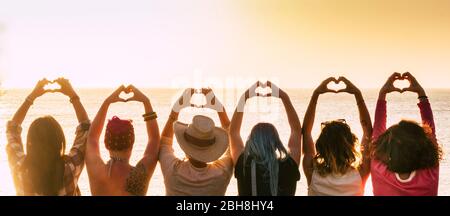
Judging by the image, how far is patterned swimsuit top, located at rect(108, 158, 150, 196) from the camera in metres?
4.47

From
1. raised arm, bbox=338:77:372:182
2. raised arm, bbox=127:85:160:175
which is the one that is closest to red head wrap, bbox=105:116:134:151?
raised arm, bbox=127:85:160:175

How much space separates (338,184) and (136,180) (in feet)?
5.11

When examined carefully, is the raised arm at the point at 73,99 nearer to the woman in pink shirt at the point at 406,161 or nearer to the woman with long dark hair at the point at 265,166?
the woman with long dark hair at the point at 265,166

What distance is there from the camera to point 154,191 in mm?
17422

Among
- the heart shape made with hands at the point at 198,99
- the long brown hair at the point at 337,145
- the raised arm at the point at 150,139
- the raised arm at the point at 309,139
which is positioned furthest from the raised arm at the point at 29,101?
the long brown hair at the point at 337,145

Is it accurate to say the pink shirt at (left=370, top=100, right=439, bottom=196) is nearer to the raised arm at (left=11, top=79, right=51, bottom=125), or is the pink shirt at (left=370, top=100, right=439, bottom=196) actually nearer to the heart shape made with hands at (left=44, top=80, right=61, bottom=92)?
the heart shape made with hands at (left=44, top=80, right=61, bottom=92)

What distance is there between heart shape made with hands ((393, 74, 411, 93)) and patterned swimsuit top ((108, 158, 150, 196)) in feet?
7.46

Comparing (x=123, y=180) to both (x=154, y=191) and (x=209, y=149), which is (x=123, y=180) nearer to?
(x=209, y=149)

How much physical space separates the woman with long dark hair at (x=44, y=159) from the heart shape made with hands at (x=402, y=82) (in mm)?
2659

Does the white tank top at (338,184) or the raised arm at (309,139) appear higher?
the raised arm at (309,139)

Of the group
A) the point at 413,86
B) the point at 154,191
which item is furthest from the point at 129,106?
the point at 413,86

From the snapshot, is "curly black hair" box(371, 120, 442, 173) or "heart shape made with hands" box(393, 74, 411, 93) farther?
"heart shape made with hands" box(393, 74, 411, 93)

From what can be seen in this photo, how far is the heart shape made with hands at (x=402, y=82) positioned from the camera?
506cm

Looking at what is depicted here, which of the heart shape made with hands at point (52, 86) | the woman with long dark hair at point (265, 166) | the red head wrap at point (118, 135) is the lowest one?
the woman with long dark hair at point (265, 166)
